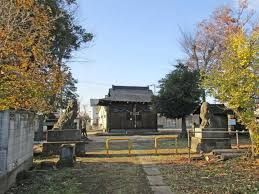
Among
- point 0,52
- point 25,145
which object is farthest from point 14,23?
point 25,145

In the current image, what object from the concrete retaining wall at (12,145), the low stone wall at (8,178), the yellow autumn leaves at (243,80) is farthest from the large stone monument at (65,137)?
the yellow autumn leaves at (243,80)

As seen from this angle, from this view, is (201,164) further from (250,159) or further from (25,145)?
(25,145)

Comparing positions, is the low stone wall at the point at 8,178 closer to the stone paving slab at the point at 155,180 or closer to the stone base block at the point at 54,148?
the stone paving slab at the point at 155,180

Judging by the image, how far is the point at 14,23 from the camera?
37.7 ft

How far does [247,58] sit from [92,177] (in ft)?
23.9

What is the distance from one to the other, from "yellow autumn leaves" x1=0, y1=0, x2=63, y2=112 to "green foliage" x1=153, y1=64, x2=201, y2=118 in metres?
17.6

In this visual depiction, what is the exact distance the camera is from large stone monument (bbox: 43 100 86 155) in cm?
1773

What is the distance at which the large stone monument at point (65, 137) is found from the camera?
58.2 feet

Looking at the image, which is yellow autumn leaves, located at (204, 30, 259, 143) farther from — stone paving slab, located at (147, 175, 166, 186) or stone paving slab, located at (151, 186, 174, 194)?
stone paving slab, located at (151, 186, 174, 194)

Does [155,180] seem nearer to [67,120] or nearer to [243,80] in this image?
[243,80]

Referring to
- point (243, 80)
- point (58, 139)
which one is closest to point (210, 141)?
point (243, 80)

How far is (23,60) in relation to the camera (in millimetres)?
11164

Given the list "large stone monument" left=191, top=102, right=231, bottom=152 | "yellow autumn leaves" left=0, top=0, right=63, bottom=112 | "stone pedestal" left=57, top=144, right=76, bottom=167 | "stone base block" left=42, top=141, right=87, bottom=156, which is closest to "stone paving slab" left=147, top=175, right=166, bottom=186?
"stone pedestal" left=57, top=144, right=76, bottom=167

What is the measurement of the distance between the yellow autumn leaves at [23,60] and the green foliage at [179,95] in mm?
17572
